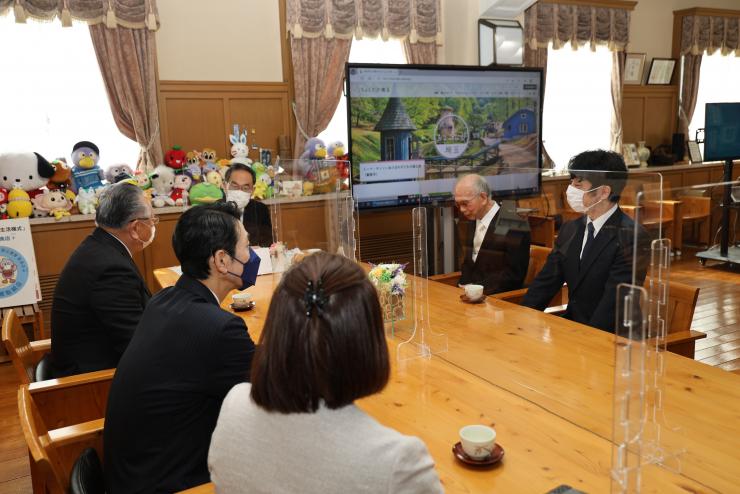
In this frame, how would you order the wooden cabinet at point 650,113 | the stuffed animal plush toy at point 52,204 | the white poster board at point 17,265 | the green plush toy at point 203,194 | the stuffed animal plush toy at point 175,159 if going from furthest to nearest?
the wooden cabinet at point 650,113, the stuffed animal plush toy at point 175,159, the green plush toy at point 203,194, the stuffed animal plush toy at point 52,204, the white poster board at point 17,265

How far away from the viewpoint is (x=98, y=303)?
7.55 feet

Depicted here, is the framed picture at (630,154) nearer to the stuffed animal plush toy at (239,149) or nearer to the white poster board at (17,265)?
the stuffed animal plush toy at (239,149)

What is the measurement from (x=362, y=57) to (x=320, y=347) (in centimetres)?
536

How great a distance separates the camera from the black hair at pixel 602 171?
179cm

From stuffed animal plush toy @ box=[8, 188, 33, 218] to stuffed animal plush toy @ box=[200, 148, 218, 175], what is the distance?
4.49ft

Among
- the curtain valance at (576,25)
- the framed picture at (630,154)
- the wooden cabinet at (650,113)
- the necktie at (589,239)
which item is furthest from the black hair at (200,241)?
the wooden cabinet at (650,113)

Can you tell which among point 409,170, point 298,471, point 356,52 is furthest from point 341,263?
point 356,52

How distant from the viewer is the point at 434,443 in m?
1.46

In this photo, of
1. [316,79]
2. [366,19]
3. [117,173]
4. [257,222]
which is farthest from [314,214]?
[366,19]

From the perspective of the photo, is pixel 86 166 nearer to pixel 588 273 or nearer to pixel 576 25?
pixel 588 273

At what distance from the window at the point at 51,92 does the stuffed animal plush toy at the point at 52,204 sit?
0.47 metres

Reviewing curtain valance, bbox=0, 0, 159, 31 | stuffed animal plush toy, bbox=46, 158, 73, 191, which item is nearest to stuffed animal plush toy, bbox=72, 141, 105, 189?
stuffed animal plush toy, bbox=46, 158, 73, 191

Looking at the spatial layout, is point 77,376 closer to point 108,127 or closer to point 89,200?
point 89,200

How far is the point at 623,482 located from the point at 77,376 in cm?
191
